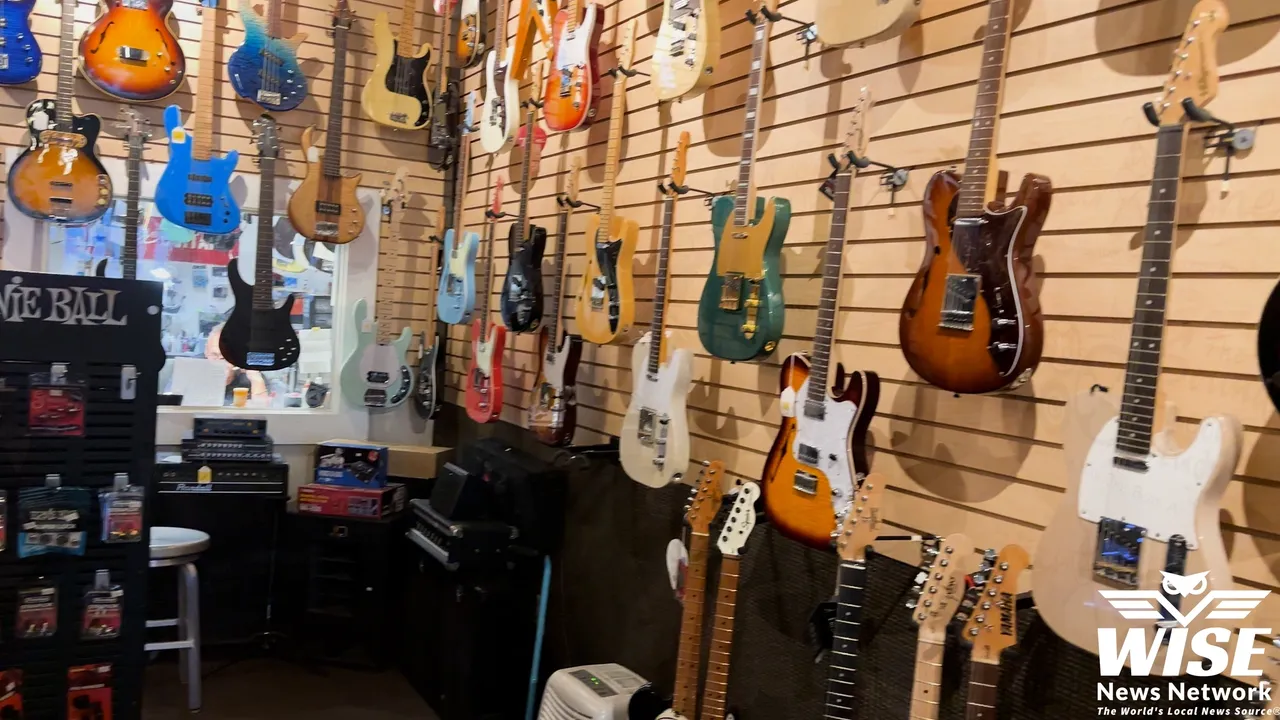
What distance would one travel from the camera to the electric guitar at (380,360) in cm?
469

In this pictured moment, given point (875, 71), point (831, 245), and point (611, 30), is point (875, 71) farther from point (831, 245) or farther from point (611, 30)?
point (611, 30)

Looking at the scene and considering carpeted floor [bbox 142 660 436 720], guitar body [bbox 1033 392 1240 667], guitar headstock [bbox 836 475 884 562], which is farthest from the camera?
carpeted floor [bbox 142 660 436 720]

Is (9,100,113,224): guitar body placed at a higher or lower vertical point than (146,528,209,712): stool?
higher

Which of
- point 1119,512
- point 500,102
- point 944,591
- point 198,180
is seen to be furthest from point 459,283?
point 1119,512

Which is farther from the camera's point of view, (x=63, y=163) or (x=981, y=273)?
(x=63, y=163)

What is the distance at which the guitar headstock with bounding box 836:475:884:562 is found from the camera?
1.88m

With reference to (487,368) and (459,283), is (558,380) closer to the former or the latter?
(487,368)

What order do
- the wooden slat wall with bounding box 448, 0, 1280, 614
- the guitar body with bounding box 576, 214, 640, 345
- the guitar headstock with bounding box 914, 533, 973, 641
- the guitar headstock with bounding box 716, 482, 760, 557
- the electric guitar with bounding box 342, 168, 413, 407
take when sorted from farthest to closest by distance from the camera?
the electric guitar with bounding box 342, 168, 413, 407 < the guitar body with bounding box 576, 214, 640, 345 < the guitar headstock with bounding box 716, 482, 760, 557 < the guitar headstock with bounding box 914, 533, 973, 641 < the wooden slat wall with bounding box 448, 0, 1280, 614

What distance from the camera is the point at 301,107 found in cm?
481

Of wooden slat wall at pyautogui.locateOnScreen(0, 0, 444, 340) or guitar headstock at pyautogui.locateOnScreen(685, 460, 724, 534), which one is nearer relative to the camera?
guitar headstock at pyautogui.locateOnScreen(685, 460, 724, 534)

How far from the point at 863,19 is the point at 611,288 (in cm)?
124

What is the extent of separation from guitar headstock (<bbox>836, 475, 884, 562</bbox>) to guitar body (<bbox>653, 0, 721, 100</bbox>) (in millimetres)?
1410

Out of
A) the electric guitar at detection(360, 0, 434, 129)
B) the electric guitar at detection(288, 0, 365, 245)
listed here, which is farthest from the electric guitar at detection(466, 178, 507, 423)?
the electric guitar at detection(360, 0, 434, 129)

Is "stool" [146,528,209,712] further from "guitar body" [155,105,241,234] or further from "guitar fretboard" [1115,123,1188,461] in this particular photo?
"guitar fretboard" [1115,123,1188,461]
